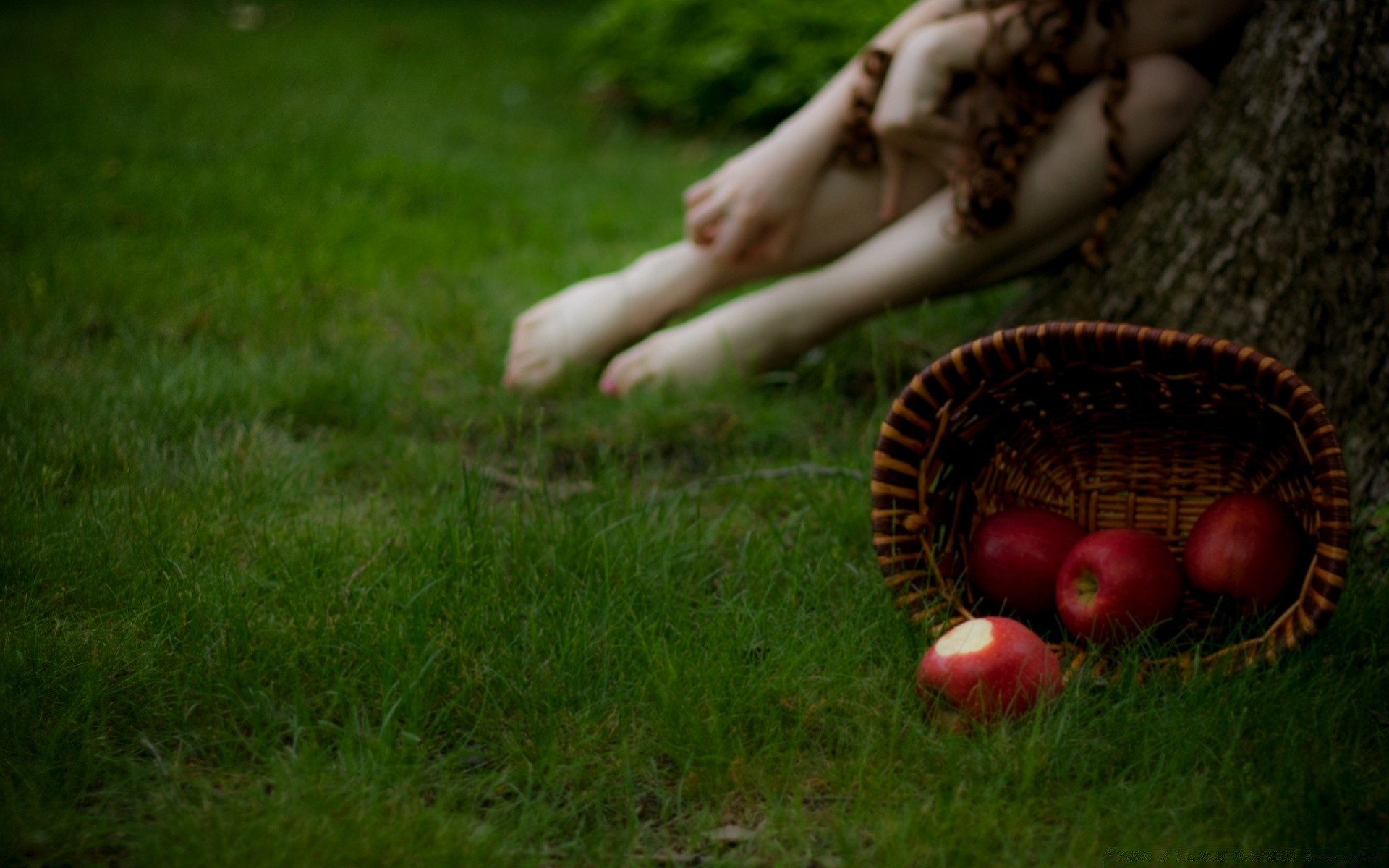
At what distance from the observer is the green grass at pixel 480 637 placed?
124 centimetres

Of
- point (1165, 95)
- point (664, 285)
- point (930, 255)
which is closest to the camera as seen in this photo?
point (1165, 95)

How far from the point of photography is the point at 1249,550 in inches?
→ 59.8

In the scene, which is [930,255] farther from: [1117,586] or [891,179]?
[1117,586]

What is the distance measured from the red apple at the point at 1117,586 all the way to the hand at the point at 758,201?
1.11 metres

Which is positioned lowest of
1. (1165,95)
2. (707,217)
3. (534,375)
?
(534,375)

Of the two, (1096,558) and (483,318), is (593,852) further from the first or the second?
(483,318)

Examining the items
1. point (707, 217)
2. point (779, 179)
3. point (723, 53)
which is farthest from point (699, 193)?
point (723, 53)

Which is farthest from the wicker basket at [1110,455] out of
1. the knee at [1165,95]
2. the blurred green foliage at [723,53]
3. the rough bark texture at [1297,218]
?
the blurred green foliage at [723,53]

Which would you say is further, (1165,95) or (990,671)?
(1165,95)

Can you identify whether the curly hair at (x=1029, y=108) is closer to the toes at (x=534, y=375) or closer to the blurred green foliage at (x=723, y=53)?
the toes at (x=534, y=375)

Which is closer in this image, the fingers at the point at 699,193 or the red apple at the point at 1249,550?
the red apple at the point at 1249,550

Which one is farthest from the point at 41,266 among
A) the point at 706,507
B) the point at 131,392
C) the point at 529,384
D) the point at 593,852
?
the point at 593,852

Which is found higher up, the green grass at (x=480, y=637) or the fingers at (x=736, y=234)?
the fingers at (x=736, y=234)

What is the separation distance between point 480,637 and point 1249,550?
1.01 meters
